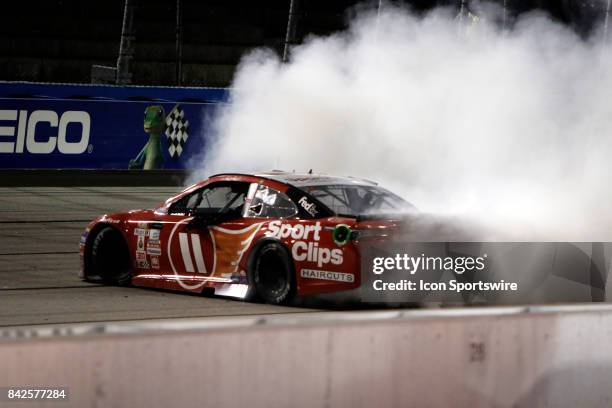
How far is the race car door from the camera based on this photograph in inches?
421

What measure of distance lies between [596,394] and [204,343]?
230 cm

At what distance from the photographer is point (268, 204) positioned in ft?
35.0

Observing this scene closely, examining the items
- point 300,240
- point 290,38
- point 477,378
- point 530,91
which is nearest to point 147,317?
point 300,240

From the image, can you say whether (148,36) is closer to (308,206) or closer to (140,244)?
(140,244)

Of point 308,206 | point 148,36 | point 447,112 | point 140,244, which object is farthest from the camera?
point 148,36

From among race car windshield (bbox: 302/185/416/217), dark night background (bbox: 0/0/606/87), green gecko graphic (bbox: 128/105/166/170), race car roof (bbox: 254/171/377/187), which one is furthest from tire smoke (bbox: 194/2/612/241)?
dark night background (bbox: 0/0/606/87)

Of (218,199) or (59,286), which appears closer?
(59,286)

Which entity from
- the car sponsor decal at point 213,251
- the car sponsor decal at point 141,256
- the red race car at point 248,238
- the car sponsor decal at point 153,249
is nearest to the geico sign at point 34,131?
the red race car at point 248,238

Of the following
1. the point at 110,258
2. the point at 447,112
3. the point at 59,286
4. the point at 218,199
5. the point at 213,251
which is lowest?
the point at 59,286

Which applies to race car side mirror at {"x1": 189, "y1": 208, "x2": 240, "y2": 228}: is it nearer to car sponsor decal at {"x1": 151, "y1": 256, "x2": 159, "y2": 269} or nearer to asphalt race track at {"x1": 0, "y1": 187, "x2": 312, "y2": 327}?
car sponsor decal at {"x1": 151, "y1": 256, "x2": 159, "y2": 269}

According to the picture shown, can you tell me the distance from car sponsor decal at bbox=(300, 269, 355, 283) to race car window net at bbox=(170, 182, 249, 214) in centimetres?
112

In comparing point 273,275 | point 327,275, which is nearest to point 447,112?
point 273,275

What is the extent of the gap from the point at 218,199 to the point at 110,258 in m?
1.26

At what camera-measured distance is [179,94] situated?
26219mm
